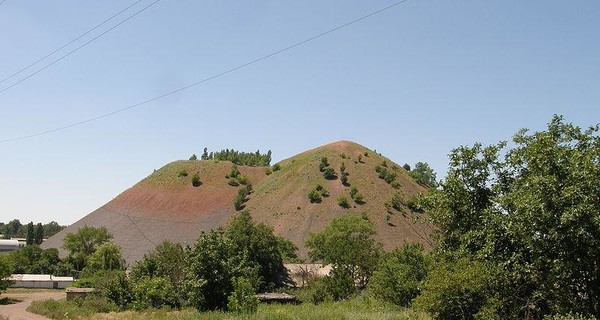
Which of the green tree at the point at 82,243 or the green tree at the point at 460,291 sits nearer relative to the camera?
the green tree at the point at 460,291

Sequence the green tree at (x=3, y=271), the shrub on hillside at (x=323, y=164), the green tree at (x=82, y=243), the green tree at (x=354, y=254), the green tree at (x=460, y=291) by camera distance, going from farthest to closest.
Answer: the shrub on hillside at (x=323, y=164) < the green tree at (x=82, y=243) < the green tree at (x=354, y=254) < the green tree at (x=3, y=271) < the green tree at (x=460, y=291)

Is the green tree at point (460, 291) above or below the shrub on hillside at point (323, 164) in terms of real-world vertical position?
below

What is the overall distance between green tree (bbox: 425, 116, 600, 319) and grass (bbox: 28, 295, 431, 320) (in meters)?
4.69

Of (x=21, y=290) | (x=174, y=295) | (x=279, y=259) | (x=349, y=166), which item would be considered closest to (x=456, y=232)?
(x=174, y=295)

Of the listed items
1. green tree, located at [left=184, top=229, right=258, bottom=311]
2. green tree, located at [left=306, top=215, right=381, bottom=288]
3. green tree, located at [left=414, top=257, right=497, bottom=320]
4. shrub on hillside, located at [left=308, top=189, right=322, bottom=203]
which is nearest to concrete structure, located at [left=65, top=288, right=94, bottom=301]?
green tree, located at [left=184, top=229, right=258, bottom=311]

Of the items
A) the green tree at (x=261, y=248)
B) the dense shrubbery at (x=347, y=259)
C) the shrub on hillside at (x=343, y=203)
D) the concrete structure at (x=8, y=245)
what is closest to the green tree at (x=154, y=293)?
the green tree at (x=261, y=248)

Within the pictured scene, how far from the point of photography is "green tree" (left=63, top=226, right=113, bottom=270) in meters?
88.9

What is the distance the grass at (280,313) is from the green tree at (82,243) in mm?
43394

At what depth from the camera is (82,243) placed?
89.8 meters

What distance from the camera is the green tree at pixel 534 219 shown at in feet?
56.9

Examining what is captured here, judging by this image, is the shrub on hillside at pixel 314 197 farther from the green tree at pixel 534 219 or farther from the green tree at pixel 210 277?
the green tree at pixel 534 219

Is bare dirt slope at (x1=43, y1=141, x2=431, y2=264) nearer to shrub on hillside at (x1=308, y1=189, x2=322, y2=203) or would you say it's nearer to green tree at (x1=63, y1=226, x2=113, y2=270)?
shrub on hillside at (x1=308, y1=189, x2=322, y2=203)

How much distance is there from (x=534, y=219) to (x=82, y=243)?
8598 cm

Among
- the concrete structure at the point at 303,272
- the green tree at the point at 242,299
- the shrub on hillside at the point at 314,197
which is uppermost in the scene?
the shrub on hillside at the point at 314,197
